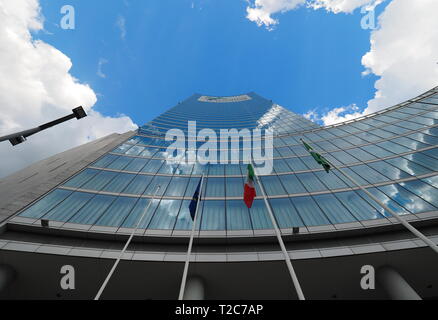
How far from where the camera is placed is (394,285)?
1091 cm

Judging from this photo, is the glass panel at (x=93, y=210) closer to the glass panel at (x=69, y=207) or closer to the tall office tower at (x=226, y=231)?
the tall office tower at (x=226, y=231)

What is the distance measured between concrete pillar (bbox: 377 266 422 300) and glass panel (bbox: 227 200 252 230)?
7.65 meters

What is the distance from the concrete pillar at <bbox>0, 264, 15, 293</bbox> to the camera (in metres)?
11.0

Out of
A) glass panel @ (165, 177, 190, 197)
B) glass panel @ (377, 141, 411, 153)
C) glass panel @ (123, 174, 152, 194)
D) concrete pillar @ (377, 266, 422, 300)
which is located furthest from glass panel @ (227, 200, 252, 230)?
glass panel @ (377, 141, 411, 153)

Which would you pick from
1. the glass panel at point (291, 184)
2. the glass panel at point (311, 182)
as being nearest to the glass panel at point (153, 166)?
the glass panel at point (291, 184)

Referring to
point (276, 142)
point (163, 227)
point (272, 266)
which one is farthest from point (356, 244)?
point (276, 142)

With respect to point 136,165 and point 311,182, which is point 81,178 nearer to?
point 136,165

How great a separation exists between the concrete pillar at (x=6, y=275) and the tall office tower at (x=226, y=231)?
0.17 feet

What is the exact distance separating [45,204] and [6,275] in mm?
4978

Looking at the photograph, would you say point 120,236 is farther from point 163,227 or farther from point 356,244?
point 356,244

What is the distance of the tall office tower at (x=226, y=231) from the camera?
38.5ft

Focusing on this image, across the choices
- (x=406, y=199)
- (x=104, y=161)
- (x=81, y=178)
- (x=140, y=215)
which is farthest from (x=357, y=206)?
(x=104, y=161)

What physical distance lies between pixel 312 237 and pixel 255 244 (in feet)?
11.9
